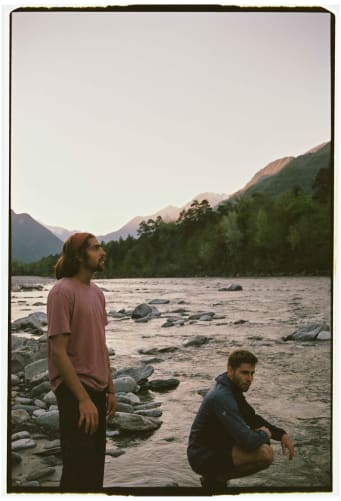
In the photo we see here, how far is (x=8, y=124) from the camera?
3350 mm

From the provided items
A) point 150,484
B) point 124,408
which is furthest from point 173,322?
point 150,484

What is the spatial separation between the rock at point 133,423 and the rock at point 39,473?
1.34ft

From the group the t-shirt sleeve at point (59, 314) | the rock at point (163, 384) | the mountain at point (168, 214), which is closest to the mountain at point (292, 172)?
the mountain at point (168, 214)

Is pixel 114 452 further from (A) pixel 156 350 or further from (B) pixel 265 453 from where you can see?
(B) pixel 265 453

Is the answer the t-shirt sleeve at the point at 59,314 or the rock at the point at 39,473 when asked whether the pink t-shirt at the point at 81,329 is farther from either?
the rock at the point at 39,473

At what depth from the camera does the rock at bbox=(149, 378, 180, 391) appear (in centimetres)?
342

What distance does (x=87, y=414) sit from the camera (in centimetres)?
228

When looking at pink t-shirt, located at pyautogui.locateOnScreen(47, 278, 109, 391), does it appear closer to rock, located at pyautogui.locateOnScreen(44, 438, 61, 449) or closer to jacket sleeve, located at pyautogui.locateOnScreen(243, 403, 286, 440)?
jacket sleeve, located at pyautogui.locateOnScreen(243, 403, 286, 440)

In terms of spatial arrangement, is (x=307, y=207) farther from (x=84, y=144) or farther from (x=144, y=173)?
(x=84, y=144)

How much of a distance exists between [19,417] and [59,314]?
1.24 meters

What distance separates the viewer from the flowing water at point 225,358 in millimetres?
3189

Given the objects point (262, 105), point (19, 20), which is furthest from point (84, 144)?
point (262, 105)

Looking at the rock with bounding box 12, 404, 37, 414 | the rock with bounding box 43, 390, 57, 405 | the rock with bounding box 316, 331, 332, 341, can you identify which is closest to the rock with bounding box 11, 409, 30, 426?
the rock with bounding box 12, 404, 37, 414

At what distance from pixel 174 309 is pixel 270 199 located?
2.98 feet
